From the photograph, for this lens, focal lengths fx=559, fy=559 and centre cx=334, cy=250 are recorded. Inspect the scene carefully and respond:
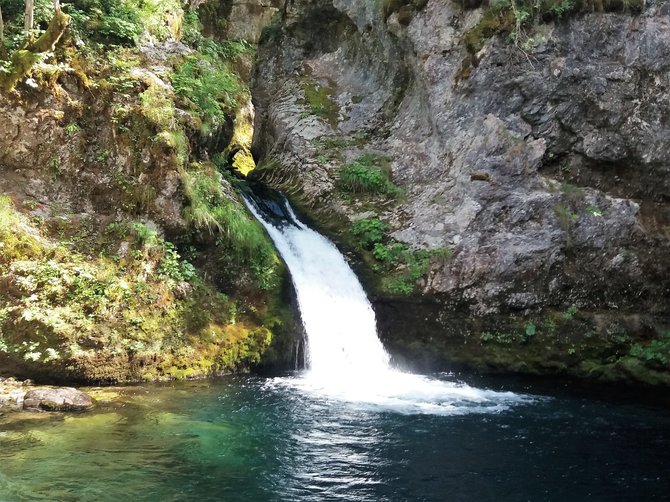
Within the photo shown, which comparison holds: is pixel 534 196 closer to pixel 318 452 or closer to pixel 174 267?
pixel 174 267

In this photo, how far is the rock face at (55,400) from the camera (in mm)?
7277

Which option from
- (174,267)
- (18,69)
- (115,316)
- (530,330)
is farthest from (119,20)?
(530,330)

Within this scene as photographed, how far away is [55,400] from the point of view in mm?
7348

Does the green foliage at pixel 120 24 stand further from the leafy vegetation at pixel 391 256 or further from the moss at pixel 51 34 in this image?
the leafy vegetation at pixel 391 256

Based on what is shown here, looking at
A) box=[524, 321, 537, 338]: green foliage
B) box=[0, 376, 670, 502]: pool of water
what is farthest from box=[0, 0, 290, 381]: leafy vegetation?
box=[524, 321, 537, 338]: green foliage

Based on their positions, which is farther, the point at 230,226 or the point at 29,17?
the point at 230,226

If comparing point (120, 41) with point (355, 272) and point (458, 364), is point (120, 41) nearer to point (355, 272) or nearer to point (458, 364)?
point (355, 272)

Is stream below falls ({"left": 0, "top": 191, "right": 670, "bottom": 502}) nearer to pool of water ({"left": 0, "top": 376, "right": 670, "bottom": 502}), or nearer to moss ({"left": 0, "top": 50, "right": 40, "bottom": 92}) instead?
pool of water ({"left": 0, "top": 376, "right": 670, "bottom": 502})

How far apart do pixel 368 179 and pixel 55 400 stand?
9.08 m

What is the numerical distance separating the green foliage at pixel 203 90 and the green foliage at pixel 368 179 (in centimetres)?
339

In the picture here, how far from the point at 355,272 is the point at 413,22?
7226 millimetres

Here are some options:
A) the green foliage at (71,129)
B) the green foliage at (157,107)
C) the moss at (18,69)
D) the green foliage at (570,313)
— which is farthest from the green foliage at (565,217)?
the moss at (18,69)

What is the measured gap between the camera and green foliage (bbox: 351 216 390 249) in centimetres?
1309

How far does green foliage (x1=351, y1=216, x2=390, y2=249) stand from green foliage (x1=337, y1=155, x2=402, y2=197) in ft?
3.44
